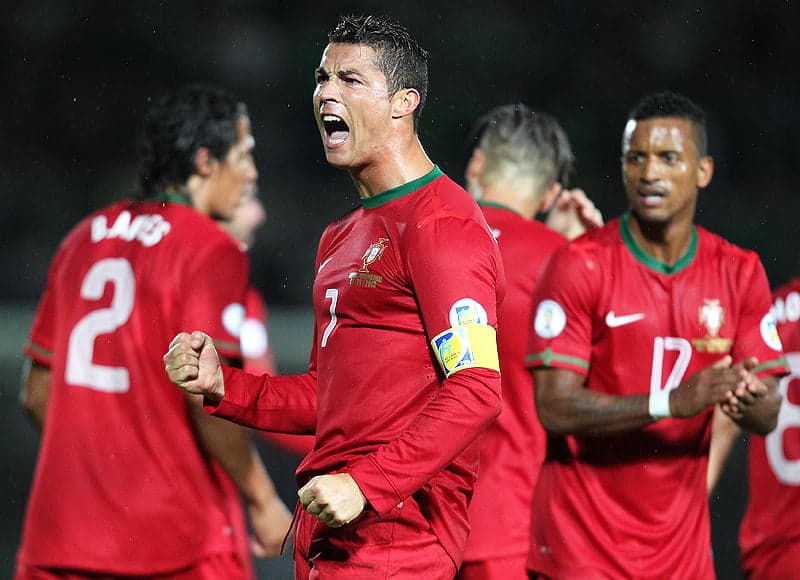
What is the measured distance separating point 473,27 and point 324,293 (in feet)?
26.4

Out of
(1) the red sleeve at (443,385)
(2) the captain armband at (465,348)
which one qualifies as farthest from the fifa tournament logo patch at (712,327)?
(2) the captain armband at (465,348)

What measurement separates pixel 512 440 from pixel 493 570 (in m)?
0.42

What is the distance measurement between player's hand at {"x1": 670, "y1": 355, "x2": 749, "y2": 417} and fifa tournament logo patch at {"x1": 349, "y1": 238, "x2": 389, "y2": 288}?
107cm

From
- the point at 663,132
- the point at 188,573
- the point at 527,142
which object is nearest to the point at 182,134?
the point at 527,142

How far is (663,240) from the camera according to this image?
400 cm

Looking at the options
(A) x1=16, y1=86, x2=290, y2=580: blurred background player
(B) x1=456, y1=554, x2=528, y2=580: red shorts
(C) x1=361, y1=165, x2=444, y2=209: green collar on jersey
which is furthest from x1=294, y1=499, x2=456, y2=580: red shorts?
(A) x1=16, y1=86, x2=290, y2=580: blurred background player

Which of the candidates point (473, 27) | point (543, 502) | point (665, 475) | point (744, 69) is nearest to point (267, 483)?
point (543, 502)

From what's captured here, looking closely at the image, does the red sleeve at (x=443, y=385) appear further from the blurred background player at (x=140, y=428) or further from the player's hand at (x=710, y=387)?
the blurred background player at (x=140, y=428)

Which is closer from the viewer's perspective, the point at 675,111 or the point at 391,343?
the point at 391,343

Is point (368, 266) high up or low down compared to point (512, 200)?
down

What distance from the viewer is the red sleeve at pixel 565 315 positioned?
3.85 m

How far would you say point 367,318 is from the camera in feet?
9.39

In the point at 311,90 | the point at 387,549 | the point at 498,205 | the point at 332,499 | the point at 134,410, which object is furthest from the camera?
the point at 311,90

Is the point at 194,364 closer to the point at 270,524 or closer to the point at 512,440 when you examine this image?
the point at 270,524
